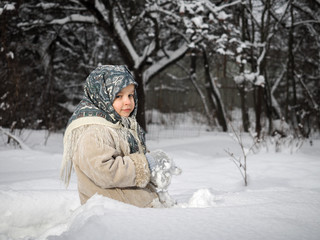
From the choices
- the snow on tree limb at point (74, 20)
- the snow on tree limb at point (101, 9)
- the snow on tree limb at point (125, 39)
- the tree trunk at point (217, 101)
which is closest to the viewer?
the snow on tree limb at point (101, 9)

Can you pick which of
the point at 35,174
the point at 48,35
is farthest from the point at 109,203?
the point at 48,35

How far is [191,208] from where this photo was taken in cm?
136

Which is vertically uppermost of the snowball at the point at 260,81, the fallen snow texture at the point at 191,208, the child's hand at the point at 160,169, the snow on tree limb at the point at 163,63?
the snow on tree limb at the point at 163,63

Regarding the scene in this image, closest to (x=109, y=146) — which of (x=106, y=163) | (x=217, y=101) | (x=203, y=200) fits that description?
(x=106, y=163)

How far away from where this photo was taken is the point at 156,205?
1.71 m

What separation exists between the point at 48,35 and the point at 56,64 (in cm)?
155

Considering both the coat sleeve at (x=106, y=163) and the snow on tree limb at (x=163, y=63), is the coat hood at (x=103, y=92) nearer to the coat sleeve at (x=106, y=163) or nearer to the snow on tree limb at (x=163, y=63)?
the coat sleeve at (x=106, y=163)

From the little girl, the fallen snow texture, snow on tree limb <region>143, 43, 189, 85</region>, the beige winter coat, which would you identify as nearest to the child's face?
the little girl

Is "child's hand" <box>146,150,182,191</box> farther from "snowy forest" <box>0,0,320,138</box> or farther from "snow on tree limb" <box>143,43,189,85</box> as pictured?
"snow on tree limb" <box>143,43,189,85</box>

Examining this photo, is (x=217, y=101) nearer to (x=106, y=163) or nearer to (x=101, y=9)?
(x=101, y=9)

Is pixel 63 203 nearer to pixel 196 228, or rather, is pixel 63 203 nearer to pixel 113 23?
pixel 196 228

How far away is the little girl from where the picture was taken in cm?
149

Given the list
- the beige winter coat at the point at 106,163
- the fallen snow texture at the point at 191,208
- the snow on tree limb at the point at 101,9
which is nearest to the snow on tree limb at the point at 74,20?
the snow on tree limb at the point at 101,9

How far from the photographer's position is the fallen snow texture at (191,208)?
107 cm
